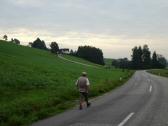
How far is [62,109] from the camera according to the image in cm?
1894

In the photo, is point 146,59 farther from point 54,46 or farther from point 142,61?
point 54,46

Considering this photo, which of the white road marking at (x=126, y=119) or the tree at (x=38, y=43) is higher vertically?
the tree at (x=38, y=43)

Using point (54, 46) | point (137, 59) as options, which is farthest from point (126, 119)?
point (137, 59)

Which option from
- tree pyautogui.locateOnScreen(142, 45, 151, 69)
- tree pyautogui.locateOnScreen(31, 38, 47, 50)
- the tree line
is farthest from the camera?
tree pyautogui.locateOnScreen(31, 38, 47, 50)

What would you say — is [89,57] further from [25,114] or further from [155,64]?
[25,114]

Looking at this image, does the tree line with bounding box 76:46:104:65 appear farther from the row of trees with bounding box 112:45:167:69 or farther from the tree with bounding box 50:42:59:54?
the tree with bounding box 50:42:59:54

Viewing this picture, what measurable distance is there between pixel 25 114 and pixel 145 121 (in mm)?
5064

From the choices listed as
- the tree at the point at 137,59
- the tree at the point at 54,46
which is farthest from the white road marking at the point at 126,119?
the tree at the point at 137,59

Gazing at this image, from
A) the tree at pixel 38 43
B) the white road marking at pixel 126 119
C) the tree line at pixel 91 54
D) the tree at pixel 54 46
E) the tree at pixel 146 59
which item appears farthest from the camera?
the tree at pixel 38 43

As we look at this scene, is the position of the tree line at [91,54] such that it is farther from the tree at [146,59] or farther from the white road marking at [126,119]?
the white road marking at [126,119]

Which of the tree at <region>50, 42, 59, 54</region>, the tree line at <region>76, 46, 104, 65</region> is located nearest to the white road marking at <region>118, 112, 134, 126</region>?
the tree at <region>50, 42, 59, 54</region>

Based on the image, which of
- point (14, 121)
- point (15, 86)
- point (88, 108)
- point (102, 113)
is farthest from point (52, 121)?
point (15, 86)

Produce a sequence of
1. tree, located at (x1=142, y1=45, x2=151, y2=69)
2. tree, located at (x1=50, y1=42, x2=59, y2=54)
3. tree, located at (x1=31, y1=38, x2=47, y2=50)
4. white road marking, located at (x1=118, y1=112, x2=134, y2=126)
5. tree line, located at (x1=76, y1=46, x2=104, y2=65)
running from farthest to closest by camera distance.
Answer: tree, located at (x1=31, y1=38, x2=47, y2=50)
tree, located at (x1=142, y1=45, x2=151, y2=69)
tree line, located at (x1=76, y1=46, x2=104, y2=65)
tree, located at (x1=50, y1=42, x2=59, y2=54)
white road marking, located at (x1=118, y1=112, x2=134, y2=126)

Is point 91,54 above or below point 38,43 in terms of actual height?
below
